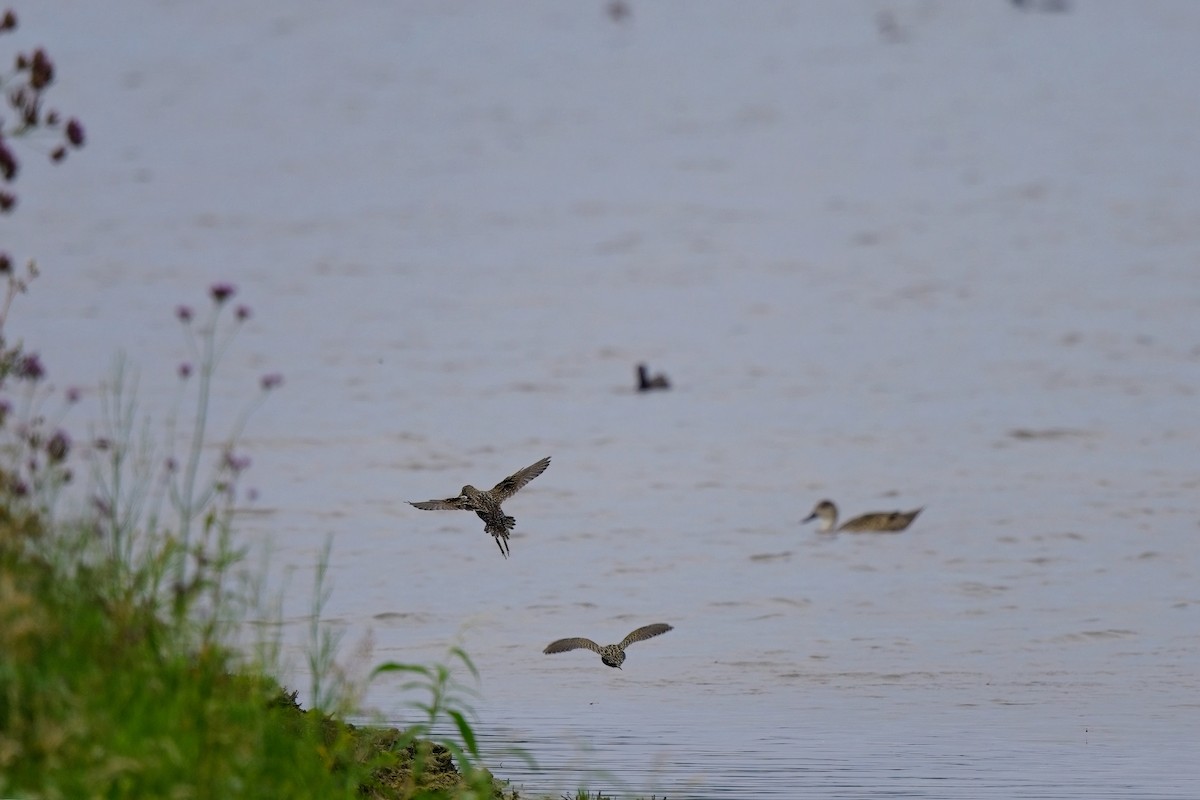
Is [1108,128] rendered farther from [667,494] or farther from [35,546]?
[35,546]

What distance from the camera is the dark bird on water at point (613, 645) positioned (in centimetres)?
850

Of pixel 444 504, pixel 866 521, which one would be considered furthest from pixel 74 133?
pixel 866 521

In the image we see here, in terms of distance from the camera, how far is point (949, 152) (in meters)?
31.9

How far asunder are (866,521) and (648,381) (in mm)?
5215

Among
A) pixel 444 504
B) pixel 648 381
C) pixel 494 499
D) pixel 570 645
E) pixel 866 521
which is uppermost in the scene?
pixel 648 381

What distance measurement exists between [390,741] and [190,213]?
774 inches

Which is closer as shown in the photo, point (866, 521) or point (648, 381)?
point (866, 521)

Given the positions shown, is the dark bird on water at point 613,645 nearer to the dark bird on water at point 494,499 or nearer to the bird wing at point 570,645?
the bird wing at point 570,645

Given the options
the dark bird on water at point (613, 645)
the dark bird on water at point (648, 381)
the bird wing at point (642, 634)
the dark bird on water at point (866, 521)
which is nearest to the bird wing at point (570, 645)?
the dark bird on water at point (613, 645)

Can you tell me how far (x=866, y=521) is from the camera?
12.9 metres

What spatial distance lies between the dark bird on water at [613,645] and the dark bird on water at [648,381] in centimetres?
868

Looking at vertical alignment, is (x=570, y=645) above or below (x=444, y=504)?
below

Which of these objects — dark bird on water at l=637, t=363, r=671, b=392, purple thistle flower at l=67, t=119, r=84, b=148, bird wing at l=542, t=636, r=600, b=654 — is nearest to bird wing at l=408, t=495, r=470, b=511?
bird wing at l=542, t=636, r=600, b=654

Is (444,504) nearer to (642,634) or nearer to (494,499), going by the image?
(494,499)
